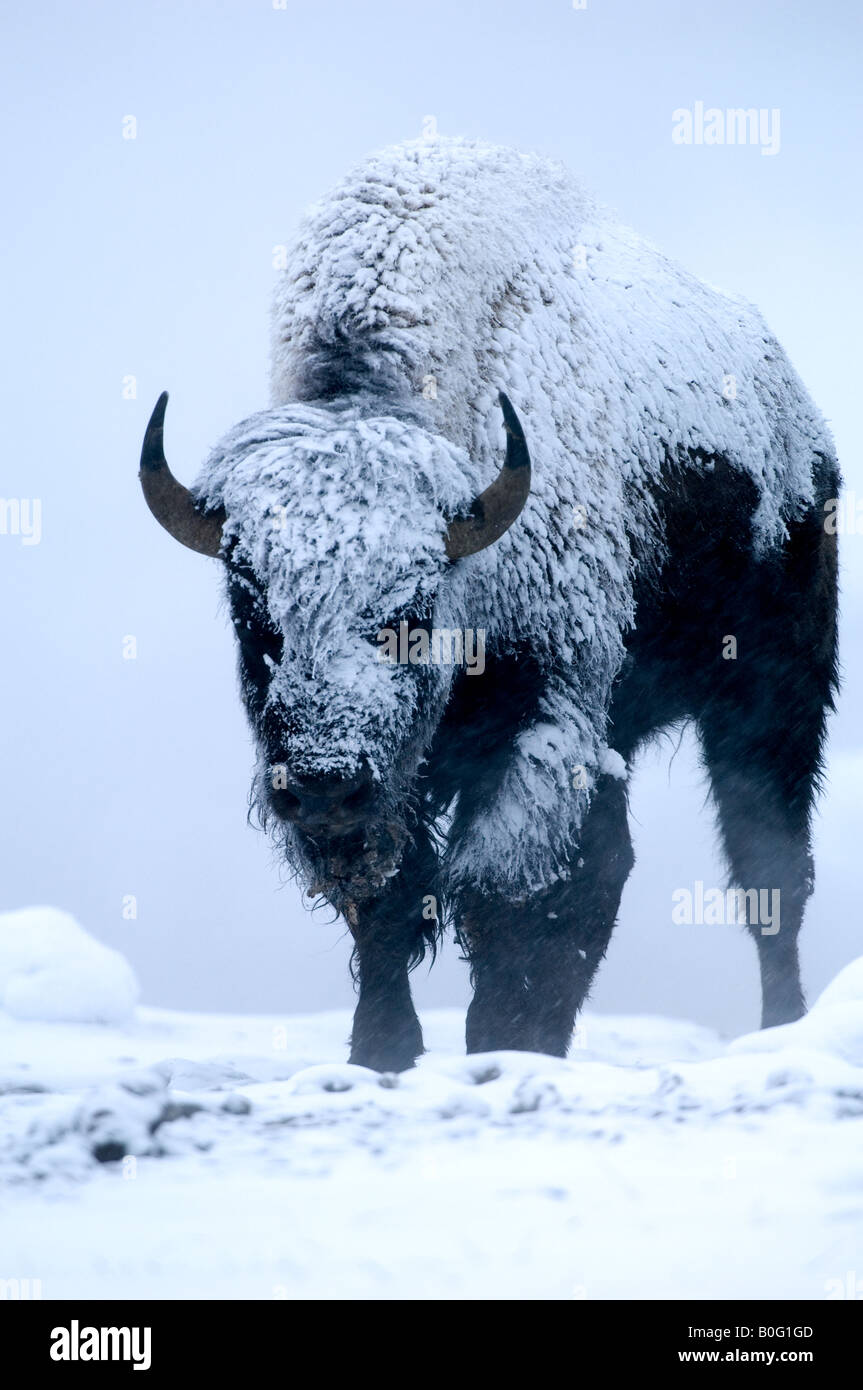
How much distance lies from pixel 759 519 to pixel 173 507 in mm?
2308

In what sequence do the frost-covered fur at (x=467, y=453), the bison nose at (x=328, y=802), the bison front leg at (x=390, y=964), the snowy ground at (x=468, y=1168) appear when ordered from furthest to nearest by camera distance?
the bison front leg at (x=390, y=964)
the frost-covered fur at (x=467, y=453)
the bison nose at (x=328, y=802)
the snowy ground at (x=468, y=1168)

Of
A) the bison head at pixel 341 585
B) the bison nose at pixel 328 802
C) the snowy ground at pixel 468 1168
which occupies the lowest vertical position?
the snowy ground at pixel 468 1168

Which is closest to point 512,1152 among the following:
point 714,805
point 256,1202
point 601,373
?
point 256,1202

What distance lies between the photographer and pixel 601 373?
4.53 meters

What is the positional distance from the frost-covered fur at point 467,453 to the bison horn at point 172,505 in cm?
5

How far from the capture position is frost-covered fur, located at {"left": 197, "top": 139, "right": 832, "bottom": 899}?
3455mm

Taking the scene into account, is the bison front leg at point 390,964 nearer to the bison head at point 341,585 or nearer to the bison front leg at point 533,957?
the bison front leg at point 533,957

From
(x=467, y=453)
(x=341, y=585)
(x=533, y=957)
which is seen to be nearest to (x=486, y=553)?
(x=467, y=453)

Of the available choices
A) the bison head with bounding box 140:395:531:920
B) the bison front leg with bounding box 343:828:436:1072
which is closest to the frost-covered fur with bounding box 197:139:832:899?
the bison head with bounding box 140:395:531:920

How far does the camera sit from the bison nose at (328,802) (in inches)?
127

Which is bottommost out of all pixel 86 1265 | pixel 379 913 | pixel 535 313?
pixel 86 1265

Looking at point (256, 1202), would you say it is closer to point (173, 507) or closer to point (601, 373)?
point (173, 507)

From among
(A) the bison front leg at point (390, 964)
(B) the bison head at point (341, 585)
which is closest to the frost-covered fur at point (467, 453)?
(B) the bison head at point (341, 585)

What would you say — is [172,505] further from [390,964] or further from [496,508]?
[390,964]
